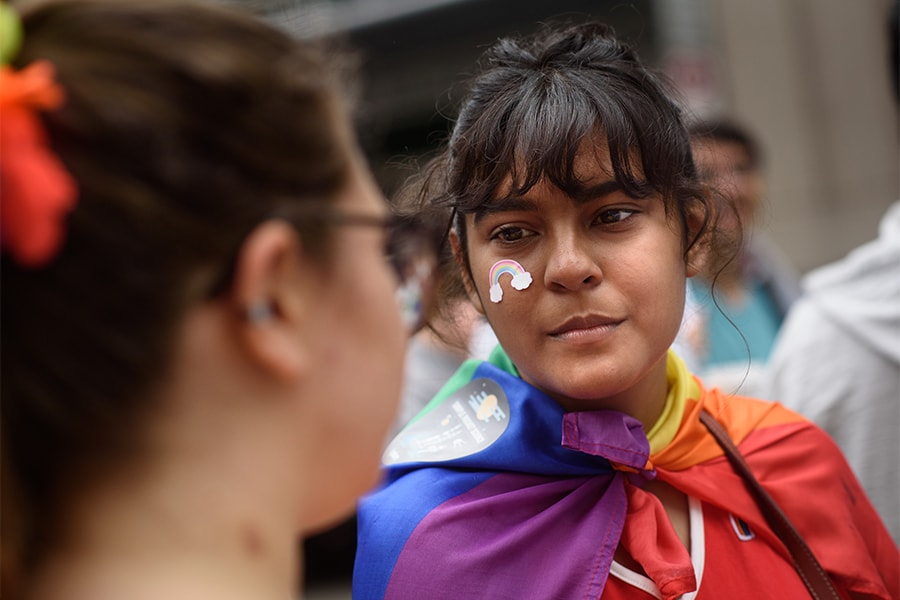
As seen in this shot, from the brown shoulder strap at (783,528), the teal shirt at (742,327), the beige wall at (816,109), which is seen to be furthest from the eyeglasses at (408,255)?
the beige wall at (816,109)

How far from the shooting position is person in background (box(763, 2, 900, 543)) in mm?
2938

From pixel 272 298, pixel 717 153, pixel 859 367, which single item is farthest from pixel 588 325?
pixel 717 153

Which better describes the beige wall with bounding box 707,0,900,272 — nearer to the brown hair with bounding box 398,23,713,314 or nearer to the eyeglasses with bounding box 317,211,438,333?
the eyeglasses with bounding box 317,211,438,333

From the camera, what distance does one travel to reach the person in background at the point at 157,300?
110cm

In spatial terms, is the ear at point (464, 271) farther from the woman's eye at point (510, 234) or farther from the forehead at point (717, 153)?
the forehead at point (717, 153)

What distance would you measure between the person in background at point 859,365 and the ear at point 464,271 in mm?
1275

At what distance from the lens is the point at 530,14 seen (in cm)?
1066

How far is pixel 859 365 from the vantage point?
301cm

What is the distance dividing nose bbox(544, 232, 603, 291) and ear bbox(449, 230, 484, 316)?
29 centimetres

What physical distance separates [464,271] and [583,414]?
43 cm

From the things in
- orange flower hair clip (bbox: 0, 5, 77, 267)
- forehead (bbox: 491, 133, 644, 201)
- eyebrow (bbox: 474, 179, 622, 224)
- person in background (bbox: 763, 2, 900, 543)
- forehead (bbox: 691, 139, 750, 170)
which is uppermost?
orange flower hair clip (bbox: 0, 5, 77, 267)

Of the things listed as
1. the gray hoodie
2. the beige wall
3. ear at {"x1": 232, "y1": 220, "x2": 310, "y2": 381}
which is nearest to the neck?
ear at {"x1": 232, "y1": 220, "x2": 310, "y2": 381}

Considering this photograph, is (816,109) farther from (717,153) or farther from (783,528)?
(783,528)

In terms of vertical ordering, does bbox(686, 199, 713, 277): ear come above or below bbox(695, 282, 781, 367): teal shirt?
above
